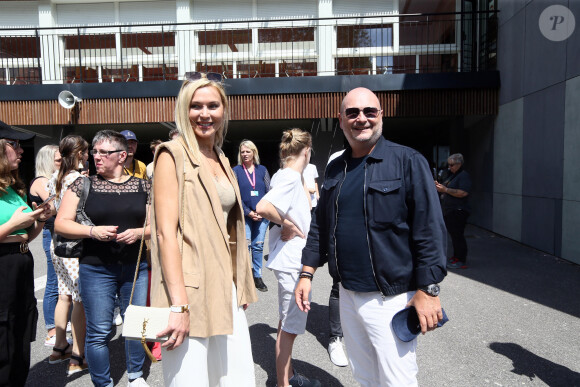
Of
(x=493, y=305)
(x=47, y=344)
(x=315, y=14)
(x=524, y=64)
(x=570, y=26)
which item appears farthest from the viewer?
(x=315, y=14)

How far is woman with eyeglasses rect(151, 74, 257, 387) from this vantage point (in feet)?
5.36

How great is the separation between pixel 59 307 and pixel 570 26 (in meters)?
8.44

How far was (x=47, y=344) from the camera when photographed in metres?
3.71

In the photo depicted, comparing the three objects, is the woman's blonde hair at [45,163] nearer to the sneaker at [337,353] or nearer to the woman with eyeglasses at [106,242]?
the woman with eyeglasses at [106,242]

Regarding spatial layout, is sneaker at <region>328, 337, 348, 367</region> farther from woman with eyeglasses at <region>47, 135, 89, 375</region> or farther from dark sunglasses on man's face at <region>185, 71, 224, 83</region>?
dark sunglasses on man's face at <region>185, 71, 224, 83</region>

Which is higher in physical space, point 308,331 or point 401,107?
point 401,107

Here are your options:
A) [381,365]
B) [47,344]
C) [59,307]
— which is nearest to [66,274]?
[59,307]

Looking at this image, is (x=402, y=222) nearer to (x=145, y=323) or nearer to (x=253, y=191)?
(x=145, y=323)

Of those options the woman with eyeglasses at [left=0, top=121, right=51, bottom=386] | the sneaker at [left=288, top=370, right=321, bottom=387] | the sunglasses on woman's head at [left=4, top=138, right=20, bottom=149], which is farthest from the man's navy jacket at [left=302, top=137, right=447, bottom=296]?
the sunglasses on woman's head at [left=4, top=138, right=20, bottom=149]

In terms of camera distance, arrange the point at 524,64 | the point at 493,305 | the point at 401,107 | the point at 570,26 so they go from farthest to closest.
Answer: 1. the point at 401,107
2. the point at 524,64
3. the point at 570,26
4. the point at 493,305

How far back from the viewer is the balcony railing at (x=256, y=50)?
11.3 metres

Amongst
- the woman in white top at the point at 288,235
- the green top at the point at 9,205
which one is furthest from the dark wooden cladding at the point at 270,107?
the green top at the point at 9,205

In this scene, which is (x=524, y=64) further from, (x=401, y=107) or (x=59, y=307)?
(x=59, y=307)

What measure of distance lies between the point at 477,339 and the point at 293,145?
272 centimetres
